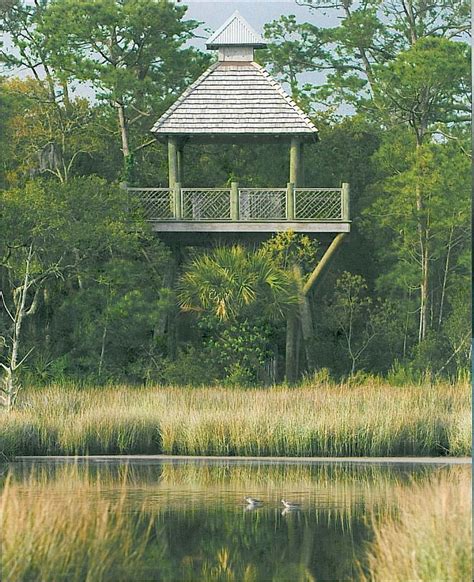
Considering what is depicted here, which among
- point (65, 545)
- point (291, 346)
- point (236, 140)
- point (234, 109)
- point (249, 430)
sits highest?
point (234, 109)

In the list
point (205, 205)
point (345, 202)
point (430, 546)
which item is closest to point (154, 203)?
point (205, 205)

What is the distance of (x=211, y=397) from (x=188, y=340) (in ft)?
18.2

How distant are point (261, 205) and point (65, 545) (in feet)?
52.4

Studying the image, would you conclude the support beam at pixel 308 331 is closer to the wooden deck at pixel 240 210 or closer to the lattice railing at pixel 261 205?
the wooden deck at pixel 240 210

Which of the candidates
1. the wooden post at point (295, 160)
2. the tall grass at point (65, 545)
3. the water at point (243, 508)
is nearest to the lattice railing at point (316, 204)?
the wooden post at point (295, 160)

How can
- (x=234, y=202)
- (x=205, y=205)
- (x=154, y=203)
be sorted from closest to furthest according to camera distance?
(x=234, y=202) → (x=205, y=205) → (x=154, y=203)

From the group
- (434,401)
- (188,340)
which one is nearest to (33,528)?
(434,401)

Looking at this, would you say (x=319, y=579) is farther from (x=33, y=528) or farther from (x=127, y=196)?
(x=127, y=196)

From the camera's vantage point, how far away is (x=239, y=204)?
80.1ft

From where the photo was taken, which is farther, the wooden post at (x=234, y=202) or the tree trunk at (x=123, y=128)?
the tree trunk at (x=123, y=128)

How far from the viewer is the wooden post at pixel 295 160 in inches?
965

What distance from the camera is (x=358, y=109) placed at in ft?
95.2

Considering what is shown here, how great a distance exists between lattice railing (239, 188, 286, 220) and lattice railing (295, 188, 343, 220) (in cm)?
30

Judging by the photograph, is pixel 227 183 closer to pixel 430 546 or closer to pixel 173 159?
pixel 173 159
